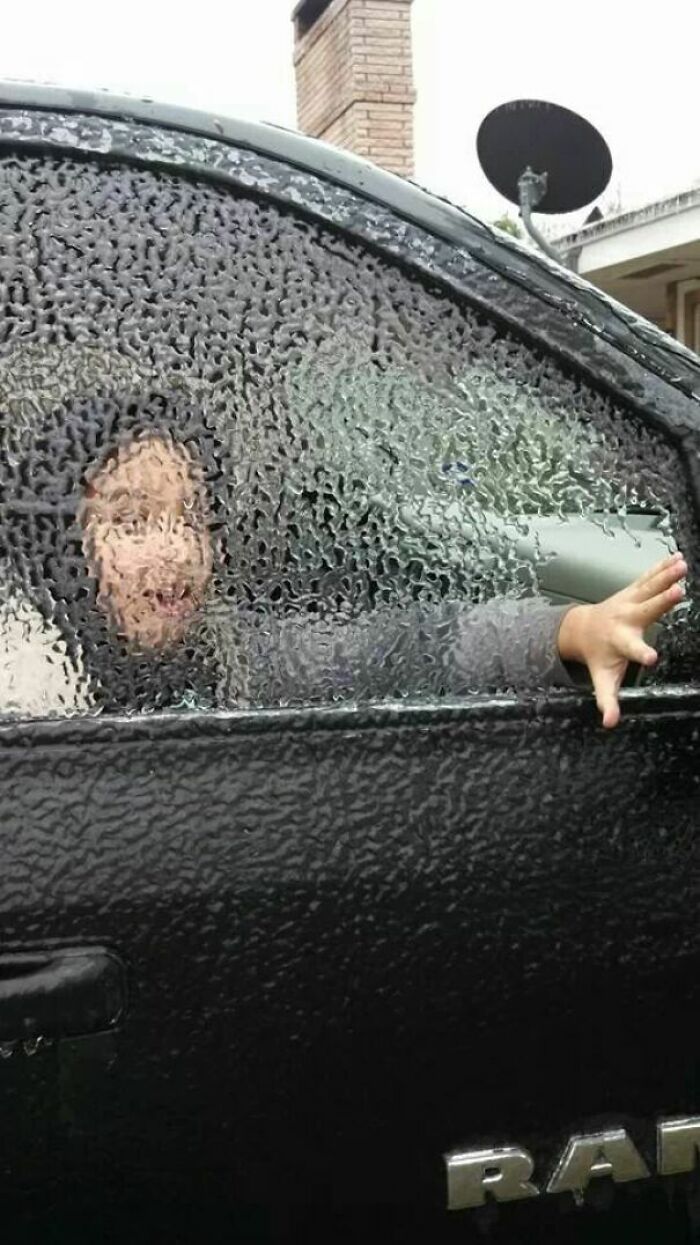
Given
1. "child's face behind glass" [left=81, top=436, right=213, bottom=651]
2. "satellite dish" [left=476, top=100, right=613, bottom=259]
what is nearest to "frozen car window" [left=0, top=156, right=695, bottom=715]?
"child's face behind glass" [left=81, top=436, right=213, bottom=651]

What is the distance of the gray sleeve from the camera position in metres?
1.19

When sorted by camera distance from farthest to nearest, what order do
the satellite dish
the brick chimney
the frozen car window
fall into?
the brick chimney → the satellite dish → the frozen car window

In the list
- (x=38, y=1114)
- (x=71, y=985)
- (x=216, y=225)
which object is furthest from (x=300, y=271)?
(x=38, y=1114)

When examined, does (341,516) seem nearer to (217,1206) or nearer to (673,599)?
(673,599)

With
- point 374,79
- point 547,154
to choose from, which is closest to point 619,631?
point 547,154

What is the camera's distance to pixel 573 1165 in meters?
1.15

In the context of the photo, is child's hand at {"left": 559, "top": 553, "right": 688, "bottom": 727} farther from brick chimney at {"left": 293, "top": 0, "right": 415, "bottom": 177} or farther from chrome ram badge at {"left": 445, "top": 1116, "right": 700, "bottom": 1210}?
brick chimney at {"left": 293, "top": 0, "right": 415, "bottom": 177}

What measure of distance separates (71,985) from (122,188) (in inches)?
29.7

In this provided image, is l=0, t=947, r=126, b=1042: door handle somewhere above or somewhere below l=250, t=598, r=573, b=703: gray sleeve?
below

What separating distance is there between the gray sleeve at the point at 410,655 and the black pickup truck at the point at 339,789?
0.02 meters

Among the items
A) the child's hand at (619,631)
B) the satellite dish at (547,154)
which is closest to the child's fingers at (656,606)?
the child's hand at (619,631)

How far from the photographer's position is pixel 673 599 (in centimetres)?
119

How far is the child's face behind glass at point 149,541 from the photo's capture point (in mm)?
1158

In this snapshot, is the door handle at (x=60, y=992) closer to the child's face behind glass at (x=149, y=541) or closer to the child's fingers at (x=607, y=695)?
the child's face behind glass at (x=149, y=541)
